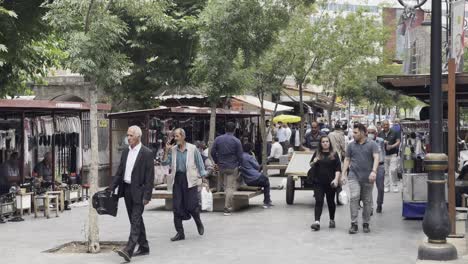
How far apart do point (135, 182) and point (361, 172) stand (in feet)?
12.8

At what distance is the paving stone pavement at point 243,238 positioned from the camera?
941 cm

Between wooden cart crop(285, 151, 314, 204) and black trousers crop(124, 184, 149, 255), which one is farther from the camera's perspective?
wooden cart crop(285, 151, 314, 204)

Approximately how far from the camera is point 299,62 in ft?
92.7

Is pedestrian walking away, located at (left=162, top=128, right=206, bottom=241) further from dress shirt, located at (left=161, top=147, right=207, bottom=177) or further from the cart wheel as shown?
the cart wheel

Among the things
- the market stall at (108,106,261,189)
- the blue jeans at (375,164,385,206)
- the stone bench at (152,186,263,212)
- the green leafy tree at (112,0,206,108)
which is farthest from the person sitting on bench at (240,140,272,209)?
the green leafy tree at (112,0,206,108)

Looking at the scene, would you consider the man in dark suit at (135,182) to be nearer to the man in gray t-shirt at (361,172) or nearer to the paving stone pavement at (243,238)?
the paving stone pavement at (243,238)

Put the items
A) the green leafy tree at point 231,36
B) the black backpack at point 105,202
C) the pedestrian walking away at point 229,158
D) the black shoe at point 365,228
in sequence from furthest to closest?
1. the green leafy tree at point 231,36
2. the pedestrian walking away at point 229,158
3. the black shoe at point 365,228
4. the black backpack at point 105,202

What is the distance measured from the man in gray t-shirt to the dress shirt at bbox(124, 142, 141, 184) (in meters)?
3.73

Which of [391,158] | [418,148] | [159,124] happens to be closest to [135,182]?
[418,148]

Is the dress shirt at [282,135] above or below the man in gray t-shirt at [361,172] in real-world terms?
above

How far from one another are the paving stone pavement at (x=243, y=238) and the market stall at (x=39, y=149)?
91cm

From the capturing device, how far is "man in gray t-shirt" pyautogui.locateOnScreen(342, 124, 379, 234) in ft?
37.4

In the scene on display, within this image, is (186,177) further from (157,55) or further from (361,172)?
(157,55)

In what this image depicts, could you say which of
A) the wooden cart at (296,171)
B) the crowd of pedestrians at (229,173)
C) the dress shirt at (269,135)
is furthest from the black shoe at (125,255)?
the dress shirt at (269,135)
